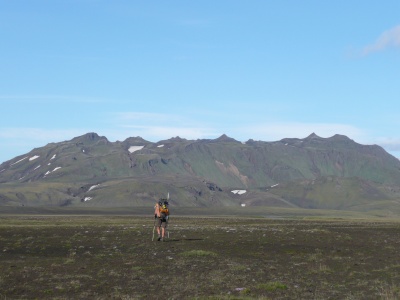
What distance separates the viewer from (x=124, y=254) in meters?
31.6

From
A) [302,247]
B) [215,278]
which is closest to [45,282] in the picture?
[215,278]

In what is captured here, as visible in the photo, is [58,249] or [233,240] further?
[233,240]

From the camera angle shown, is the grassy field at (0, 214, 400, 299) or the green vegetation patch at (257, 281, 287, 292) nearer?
the grassy field at (0, 214, 400, 299)

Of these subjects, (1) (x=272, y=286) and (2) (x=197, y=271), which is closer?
(1) (x=272, y=286)

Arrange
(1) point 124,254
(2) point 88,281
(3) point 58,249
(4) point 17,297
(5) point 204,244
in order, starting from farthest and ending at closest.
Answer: (5) point 204,244, (3) point 58,249, (1) point 124,254, (2) point 88,281, (4) point 17,297

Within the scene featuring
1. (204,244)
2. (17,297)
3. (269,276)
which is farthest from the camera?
(204,244)

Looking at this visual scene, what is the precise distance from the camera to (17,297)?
19.8 m

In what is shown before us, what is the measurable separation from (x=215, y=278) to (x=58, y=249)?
15280 mm

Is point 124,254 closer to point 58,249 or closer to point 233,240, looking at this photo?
point 58,249

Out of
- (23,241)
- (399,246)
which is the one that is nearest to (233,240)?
(399,246)

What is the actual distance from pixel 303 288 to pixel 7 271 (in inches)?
490

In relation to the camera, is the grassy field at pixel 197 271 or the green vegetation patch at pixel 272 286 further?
the green vegetation patch at pixel 272 286

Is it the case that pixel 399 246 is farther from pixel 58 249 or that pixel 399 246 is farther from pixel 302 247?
pixel 58 249

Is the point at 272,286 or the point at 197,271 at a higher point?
the point at 197,271
